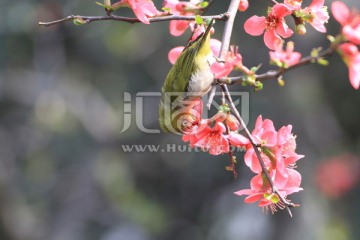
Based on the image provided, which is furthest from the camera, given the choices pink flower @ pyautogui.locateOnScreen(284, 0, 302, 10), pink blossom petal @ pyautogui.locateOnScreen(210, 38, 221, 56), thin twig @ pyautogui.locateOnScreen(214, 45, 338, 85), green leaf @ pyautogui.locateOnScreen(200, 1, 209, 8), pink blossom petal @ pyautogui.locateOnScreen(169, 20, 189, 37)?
pink blossom petal @ pyautogui.locateOnScreen(210, 38, 221, 56)

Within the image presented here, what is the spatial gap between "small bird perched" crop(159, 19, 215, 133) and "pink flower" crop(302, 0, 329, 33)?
1.07 feet

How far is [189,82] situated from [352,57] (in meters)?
0.77

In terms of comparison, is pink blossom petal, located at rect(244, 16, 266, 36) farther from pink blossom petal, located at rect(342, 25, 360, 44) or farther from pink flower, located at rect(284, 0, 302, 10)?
pink blossom petal, located at rect(342, 25, 360, 44)

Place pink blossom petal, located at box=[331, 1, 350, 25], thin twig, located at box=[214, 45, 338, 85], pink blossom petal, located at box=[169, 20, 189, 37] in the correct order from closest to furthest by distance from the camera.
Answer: thin twig, located at box=[214, 45, 338, 85] → pink blossom petal, located at box=[331, 1, 350, 25] → pink blossom petal, located at box=[169, 20, 189, 37]

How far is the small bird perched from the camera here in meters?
2.21

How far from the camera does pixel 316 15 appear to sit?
212cm

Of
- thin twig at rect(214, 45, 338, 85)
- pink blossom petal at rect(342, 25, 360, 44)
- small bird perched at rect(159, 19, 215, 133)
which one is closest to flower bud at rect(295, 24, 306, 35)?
A: small bird perched at rect(159, 19, 215, 133)

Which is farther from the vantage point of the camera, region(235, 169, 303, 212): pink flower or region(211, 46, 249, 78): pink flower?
region(235, 169, 303, 212): pink flower

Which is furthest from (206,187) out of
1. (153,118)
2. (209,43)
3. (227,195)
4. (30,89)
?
(209,43)

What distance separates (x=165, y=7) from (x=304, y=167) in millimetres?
4069

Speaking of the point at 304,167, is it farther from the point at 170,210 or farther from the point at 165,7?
the point at 165,7

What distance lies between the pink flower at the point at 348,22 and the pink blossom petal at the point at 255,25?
0.54m

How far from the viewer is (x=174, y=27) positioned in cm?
230

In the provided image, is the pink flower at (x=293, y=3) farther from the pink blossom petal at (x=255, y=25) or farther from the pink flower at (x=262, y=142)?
the pink flower at (x=262, y=142)
